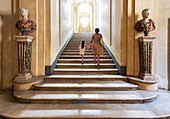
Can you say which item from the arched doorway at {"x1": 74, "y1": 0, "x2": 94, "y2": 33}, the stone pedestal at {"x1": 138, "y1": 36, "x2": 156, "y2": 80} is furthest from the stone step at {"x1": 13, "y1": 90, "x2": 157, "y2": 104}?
the arched doorway at {"x1": 74, "y1": 0, "x2": 94, "y2": 33}

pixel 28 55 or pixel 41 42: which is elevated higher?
pixel 41 42

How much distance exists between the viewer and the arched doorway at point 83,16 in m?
15.7

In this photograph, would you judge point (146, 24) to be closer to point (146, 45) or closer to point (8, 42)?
point (146, 45)

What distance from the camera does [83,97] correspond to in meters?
2.95

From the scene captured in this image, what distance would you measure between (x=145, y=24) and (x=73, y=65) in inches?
114

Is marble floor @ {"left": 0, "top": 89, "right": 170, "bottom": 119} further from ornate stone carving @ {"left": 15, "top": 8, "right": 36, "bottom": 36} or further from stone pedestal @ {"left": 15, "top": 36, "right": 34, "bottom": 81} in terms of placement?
ornate stone carving @ {"left": 15, "top": 8, "right": 36, "bottom": 36}

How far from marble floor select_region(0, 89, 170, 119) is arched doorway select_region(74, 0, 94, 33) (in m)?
14.4

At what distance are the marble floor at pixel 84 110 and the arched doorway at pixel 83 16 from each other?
566 inches

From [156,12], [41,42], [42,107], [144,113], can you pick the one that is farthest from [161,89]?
[41,42]

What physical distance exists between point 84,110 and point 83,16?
56.3ft

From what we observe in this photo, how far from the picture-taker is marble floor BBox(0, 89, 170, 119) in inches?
93.5

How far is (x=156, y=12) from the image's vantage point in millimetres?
3941

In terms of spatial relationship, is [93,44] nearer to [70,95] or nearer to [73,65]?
[73,65]

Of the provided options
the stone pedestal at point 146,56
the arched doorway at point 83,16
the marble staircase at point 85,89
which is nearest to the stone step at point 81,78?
the marble staircase at point 85,89
